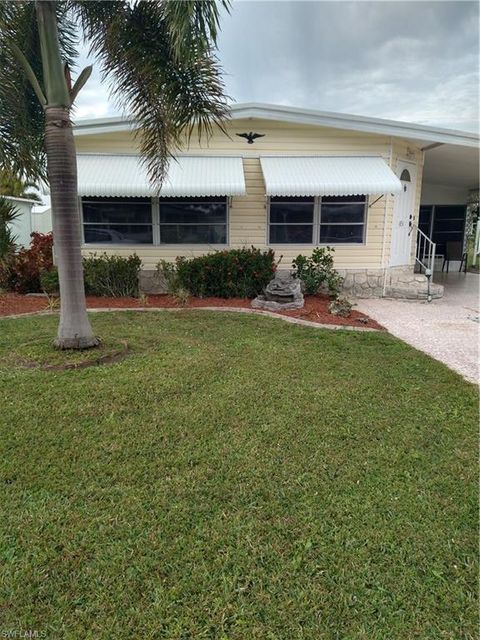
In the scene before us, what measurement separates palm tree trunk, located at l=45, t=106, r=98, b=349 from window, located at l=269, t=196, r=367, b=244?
6348 millimetres

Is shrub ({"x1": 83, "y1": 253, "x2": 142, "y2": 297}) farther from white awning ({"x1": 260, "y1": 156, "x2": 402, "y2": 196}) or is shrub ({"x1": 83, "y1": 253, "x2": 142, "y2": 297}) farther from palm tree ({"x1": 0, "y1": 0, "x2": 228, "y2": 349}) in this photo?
white awning ({"x1": 260, "y1": 156, "x2": 402, "y2": 196})

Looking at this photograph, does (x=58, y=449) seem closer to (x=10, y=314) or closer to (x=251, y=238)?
(x=10, y=314)

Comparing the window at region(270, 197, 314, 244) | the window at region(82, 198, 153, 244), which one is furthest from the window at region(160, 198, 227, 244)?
the window at region(270, 197, 314, 244)

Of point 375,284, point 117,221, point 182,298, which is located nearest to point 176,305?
point 182,298

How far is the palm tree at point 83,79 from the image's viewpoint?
17.8ft

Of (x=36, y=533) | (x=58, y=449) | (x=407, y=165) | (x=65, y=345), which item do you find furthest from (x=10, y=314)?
(x=407, y=165)

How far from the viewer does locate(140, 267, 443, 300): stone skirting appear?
11039mm

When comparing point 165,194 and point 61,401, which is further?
point 165,194

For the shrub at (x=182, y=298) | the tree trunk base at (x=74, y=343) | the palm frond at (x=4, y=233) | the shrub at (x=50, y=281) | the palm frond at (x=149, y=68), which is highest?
the palm frond at (x=149, y=68)

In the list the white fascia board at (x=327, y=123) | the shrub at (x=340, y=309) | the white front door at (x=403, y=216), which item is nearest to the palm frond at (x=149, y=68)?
the white fascia board at (x=327, y=123)

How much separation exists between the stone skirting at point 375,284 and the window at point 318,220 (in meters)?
0.89

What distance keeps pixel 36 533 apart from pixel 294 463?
1.88 meters

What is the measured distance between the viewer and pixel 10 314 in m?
8.40

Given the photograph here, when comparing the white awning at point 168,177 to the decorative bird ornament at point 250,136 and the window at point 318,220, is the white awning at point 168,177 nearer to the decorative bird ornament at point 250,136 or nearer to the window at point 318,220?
the decorative bird ornament at point 250,136
